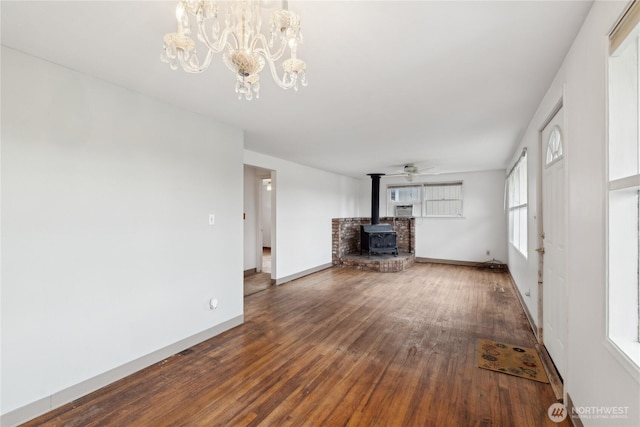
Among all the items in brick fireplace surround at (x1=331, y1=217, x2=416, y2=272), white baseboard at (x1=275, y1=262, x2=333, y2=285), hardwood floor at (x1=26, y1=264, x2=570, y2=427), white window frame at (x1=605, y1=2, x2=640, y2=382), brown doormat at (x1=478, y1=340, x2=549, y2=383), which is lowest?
hardwood floor at (x1=26, y1=264, x2=570, y2=427)

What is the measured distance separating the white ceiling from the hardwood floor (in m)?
2.37

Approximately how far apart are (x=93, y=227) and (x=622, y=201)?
3.20m

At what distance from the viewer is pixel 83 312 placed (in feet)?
6.93

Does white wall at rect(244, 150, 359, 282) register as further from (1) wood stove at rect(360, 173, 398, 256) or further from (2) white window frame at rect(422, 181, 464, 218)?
(2) white window frame at rect(422, 181, 464, 218)

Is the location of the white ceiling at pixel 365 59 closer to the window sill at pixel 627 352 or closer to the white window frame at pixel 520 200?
the white window frame at pixel 520 200

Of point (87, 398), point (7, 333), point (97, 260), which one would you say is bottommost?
point (87, 398)

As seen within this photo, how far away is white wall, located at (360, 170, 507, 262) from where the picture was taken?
6.96 metres

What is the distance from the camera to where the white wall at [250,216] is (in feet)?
20.4

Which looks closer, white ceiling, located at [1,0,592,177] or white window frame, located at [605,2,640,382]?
white window frame, located at [605,2,640,382]

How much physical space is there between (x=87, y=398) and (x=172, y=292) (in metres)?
0.92

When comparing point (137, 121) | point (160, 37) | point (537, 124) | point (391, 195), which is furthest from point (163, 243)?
point (391, 195)

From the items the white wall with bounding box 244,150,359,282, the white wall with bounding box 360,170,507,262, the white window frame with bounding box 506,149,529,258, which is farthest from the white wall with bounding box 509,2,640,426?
the white wall with bounding box 360,170,507,262

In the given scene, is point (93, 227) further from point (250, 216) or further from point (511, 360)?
point (250, 216)

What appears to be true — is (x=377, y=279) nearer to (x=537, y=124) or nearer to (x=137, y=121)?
(x=537, y=124)
